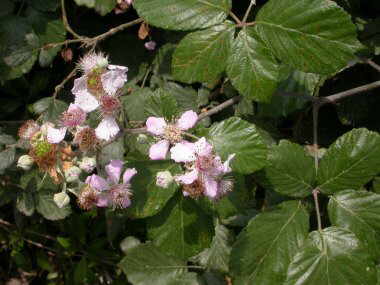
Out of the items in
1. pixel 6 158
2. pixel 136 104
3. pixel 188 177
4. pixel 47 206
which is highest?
pixel 188 177

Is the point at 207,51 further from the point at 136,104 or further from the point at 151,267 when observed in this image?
the point at 151,267

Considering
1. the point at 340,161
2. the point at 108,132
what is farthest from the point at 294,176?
the point at 108,132

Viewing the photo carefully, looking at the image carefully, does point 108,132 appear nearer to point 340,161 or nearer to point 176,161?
point 176,161

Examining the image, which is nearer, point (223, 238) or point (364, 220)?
point (364, 220)

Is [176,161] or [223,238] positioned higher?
[176,161]

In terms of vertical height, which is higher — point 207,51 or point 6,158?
point 207,51

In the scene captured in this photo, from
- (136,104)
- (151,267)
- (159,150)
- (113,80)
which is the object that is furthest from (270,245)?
(136,104)
